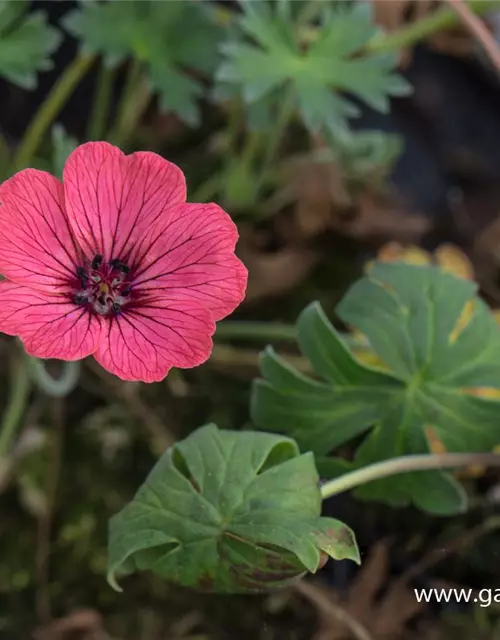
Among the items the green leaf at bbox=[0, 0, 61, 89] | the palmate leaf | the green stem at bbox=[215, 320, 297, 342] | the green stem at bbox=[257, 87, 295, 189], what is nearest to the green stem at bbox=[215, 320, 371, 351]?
the green stem at bbox=[215, 320, 297, 342]

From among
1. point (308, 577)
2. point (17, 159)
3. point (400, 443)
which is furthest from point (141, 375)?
point (17, 159)

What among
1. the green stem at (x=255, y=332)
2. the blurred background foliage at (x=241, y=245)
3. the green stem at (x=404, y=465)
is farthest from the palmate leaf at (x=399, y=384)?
the blurred background foliage at (x=241, y=245)

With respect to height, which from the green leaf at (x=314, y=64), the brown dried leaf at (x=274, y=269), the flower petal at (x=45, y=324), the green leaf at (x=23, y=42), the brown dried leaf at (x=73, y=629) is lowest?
the brown dried leaf at (x=73, y=629)

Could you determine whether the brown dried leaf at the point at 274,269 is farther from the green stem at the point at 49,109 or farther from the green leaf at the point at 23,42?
the green leaf at the point at 23,42

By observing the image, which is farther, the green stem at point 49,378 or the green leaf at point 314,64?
the green leaf at point 314,64

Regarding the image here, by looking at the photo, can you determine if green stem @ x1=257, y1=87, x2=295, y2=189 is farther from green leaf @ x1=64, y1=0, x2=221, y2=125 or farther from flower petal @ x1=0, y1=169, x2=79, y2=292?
flower petal @ x1=0, y1=169, x2=79, y2=292

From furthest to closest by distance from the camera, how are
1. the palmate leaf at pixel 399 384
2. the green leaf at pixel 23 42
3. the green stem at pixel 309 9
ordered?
the green stem at pixel 309 9 < the green leaf at pixel 23 42 < the palmate leaf at pixel 399 384

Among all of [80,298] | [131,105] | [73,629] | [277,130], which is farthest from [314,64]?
[73,629]
